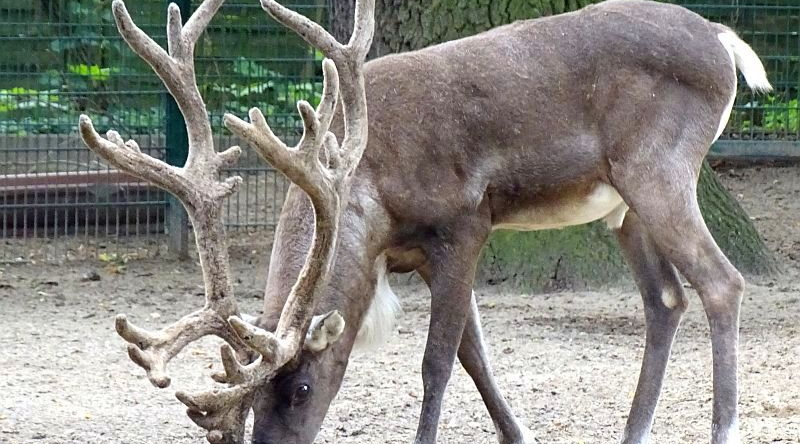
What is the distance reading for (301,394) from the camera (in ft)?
15.1

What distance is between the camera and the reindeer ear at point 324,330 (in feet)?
14.8

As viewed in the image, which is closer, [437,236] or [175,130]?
[437,236]

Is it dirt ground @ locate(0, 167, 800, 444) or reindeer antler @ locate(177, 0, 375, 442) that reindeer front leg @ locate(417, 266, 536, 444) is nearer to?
dirt ground @ locate(0, 167, 800, 444)

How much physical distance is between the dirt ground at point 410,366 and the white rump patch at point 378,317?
0.49 meters

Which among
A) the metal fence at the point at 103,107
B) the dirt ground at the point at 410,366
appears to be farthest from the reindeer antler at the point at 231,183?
the metal fence at the point at 103,107

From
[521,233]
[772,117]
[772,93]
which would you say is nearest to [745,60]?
[521,233]

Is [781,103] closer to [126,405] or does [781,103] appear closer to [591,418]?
[591,418]

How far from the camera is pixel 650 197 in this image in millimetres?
5035

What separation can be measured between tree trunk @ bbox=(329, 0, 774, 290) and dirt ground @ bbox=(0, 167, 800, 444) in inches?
5.1

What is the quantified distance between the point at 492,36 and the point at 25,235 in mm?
4966

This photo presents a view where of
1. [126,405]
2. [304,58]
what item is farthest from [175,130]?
[126,405]

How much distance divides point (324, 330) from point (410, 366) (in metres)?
2.02

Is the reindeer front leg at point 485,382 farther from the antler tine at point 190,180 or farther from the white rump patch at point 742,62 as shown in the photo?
the white rump patch at point 742,62

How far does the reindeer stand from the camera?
14.8 feet
